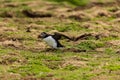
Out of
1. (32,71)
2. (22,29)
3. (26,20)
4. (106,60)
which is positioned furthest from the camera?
(26,20)

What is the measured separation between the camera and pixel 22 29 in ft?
82.6

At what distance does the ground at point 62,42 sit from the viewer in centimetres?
Answer: 1565

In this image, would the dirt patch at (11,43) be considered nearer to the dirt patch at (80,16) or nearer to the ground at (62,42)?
the ground at (62,42)

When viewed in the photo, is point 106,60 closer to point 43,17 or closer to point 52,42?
point 52,42

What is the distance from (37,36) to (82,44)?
2.98 meters

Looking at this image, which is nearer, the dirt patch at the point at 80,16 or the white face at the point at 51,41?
the white face at the point at 51,41

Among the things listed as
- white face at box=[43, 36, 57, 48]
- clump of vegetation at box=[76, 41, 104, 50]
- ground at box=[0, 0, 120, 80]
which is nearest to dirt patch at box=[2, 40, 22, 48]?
ground at box=[0, 0, 120, 80]

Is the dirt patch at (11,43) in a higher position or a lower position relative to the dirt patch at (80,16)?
higher

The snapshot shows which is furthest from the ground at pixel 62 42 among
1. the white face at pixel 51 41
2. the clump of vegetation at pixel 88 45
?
the white face at pixel 51 41

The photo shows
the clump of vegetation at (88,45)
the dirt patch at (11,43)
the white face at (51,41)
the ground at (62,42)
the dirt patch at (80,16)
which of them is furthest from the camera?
the dirt patch at (80,16)

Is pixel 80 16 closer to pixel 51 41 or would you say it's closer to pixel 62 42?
pixel 62 42

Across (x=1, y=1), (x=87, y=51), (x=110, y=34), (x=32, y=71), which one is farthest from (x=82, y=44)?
(x=1, y=1)

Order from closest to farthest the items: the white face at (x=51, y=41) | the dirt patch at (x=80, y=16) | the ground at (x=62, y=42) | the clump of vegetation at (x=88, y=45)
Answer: the ground at (x=62, y=42), the white face at (x=51, y=41), the clump of vegetation at (x=88, y=45), the dirt patch at (x=80, y=16)

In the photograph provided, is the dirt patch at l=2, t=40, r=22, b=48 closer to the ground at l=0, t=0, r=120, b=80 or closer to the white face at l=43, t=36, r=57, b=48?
the ground at l=0, t=0, r=120, b=80
